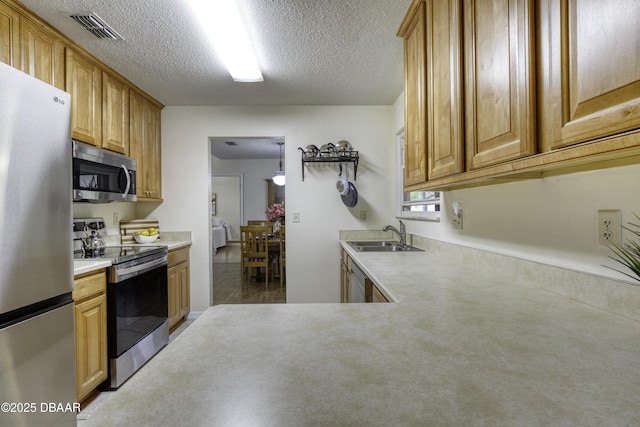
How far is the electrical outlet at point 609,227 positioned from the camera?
854 mm

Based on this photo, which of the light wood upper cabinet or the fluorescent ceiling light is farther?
the light wood upper cabinet

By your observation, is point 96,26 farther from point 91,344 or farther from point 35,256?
point 91,344

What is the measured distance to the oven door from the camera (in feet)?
6.30

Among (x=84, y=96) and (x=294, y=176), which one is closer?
(x=84, y=96)

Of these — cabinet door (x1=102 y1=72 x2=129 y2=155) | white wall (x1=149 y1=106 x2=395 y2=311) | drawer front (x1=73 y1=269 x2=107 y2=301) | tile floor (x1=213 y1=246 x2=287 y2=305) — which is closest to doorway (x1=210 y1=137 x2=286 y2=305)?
tile floor (x1=213 y1=246 x2=287 y2=305)

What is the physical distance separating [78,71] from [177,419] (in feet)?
8.34

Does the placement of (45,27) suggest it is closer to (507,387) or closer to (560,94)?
(560,94)

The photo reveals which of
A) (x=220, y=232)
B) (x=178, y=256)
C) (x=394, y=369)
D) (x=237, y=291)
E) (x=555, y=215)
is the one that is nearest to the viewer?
(x=394, y=369)

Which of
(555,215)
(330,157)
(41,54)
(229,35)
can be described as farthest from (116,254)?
(555,215)

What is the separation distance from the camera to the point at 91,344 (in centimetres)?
176

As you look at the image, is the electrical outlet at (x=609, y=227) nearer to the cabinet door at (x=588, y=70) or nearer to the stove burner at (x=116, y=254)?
the cabinet door at (x=588, y=70)

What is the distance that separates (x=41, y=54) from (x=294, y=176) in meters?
2.05

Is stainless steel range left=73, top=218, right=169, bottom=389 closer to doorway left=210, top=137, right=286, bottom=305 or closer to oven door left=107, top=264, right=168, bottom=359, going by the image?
oven door left=107, top=264, right=168, bottom=359

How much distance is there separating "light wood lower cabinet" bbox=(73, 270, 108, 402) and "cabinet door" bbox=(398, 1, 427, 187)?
2015 mm
